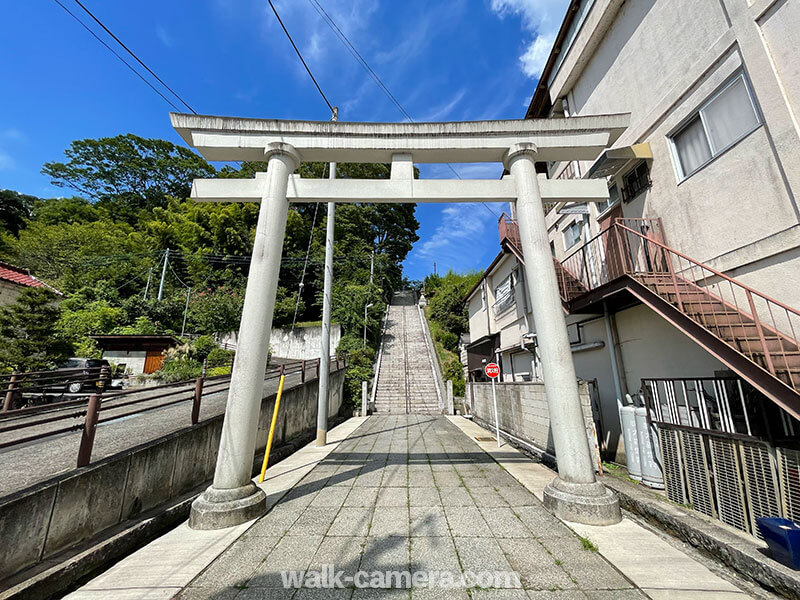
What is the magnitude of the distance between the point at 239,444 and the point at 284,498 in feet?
4.20

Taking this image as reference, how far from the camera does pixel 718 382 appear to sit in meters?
3.68

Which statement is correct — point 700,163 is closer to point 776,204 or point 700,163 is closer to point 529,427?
point 776,204

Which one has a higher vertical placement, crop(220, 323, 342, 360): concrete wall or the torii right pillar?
crop(220, 323, 342, 360): concrete wall

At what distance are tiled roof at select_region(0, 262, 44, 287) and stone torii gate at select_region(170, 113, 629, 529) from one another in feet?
60.2

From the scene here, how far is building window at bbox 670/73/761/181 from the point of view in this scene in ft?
14.5

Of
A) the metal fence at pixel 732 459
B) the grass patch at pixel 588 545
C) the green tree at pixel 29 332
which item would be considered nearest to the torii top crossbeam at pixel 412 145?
the metal fence at pixel 732 459

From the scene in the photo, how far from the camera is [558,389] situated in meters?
3.82

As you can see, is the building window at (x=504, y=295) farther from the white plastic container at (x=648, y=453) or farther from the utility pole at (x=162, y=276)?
the utility pole at (x=162, y=276)

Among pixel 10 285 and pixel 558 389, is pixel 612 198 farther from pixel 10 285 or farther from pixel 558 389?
pixel 10 285

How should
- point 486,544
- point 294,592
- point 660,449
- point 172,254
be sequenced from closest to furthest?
point 294,592 → point 486,544 → point 660,449 → point 172,254

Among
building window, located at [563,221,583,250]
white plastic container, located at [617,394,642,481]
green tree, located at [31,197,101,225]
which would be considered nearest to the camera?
white plastic container, located at [617,394,642,481]

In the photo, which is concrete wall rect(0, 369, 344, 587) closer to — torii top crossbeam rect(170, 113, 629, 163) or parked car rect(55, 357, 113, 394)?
torii top crossbeam rect(170, 113, 629, 163)

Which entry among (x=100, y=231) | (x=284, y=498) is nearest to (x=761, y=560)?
(x=284, y=498)

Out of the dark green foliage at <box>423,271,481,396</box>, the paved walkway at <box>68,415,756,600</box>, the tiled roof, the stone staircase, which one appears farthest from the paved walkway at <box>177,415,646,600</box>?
the tiled roof
